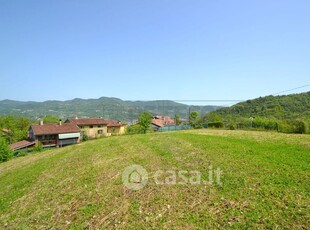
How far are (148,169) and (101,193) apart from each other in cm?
263

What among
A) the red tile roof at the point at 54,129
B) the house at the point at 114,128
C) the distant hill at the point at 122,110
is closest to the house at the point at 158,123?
the distant hill at the point at 122,110

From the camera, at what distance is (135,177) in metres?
8.74

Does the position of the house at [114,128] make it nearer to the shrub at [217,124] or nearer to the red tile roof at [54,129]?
the red tile roof at [54,129]

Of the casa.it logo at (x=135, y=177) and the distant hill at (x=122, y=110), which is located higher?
the distant hill at (x=122, y=110)

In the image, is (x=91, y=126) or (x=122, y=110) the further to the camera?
(x=122, y=110)

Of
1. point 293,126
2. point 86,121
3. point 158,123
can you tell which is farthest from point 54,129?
point 293,126

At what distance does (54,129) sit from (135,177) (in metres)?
38.2

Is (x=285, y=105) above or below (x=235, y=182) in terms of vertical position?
above

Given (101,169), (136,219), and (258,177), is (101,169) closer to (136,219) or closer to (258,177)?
(136,219)

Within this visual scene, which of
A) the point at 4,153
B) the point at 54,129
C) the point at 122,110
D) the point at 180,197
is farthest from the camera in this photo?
the point at 122,110

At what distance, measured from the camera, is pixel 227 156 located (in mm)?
10156

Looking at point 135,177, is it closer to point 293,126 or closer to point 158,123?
point 293,126

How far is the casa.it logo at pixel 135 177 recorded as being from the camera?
25.9ft

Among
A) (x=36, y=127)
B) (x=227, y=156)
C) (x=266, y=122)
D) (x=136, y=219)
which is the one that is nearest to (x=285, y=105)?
(x=266, y=122)
